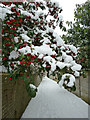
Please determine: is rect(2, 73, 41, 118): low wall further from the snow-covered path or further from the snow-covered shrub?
the snow-covered path

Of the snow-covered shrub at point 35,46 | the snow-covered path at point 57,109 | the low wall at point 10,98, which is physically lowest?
the snow-covered path at point 57,109

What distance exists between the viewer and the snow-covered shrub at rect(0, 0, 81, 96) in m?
1.89

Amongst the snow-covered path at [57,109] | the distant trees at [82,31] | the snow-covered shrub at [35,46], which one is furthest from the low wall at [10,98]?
the distant trees at [82,31]

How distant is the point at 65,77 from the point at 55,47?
2.30 feet

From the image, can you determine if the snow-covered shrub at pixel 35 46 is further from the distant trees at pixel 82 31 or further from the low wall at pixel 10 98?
the distant trees at pixel 82 31

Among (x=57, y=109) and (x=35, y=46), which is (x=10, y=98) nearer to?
(x=35, y=46)

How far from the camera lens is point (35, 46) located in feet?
7.50

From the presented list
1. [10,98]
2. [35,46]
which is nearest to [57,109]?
[10,98]

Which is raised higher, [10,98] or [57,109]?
[10,98]

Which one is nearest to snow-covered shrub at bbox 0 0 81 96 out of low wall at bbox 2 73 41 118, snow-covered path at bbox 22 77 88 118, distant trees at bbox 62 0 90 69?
low wall at bbox 2 73 41 118

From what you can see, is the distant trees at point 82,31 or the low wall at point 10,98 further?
the distant trees at point 82,31

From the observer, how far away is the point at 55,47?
87.4 inches

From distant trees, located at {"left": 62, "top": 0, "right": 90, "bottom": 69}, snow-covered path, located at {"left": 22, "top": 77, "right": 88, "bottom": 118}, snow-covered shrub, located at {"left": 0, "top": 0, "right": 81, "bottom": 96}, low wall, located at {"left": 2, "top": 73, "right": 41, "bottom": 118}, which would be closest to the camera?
snow-covered shrub, located at {"left": 0, "top": 0, "right": 81, "bottom": 96}

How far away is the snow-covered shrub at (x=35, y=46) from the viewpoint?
6.19ft
